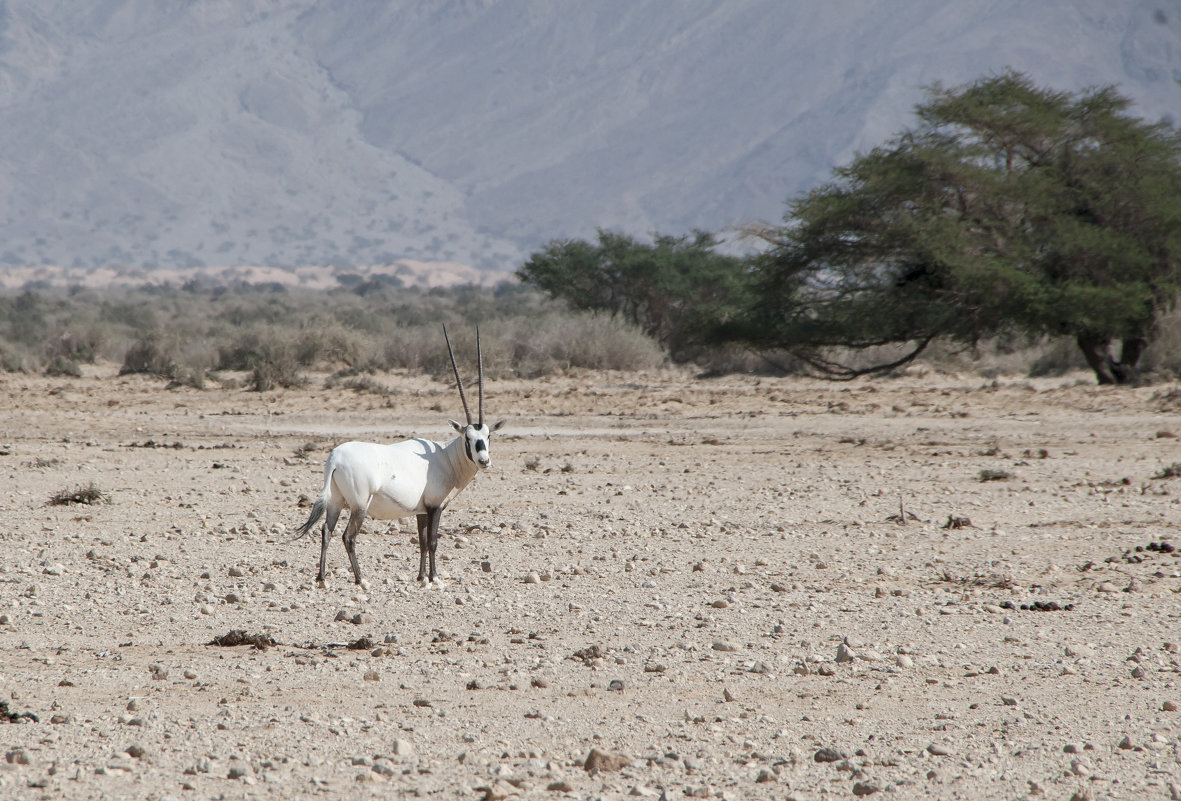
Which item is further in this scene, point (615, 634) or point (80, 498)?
point (80, 498)

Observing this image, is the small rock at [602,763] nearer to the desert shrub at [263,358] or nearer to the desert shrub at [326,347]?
the desert shrub at [263,358]

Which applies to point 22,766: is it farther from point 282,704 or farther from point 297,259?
point 297,259

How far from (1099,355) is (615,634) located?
846 inches

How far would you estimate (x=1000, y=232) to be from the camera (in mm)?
26141

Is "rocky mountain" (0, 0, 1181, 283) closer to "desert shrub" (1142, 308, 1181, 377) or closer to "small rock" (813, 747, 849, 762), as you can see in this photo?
"desert shrub" (1142, 308, 1181, 377)

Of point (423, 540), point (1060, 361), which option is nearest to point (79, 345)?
point (1060, 361)

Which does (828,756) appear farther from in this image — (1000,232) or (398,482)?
(1000,232)

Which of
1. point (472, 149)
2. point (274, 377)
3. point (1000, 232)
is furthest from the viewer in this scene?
point (472, 149)

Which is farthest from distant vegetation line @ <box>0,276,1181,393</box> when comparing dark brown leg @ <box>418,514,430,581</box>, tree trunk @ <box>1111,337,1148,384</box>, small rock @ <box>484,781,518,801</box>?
small rock @ <box>484,781,518,801</box>

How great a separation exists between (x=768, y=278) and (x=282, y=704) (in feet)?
75.3

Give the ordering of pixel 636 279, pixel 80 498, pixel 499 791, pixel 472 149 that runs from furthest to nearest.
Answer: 1. pixel 472 149
2. pixel 636 279
3. pixel 80 498
4. pixel 499 791

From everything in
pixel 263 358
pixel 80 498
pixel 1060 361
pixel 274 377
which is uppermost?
pixel 1060 361

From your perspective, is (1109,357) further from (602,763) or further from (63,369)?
(602,763)

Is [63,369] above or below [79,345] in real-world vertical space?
below
